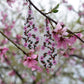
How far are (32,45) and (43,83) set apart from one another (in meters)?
3.77

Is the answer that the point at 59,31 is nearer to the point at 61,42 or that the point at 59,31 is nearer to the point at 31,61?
the point at 61,42

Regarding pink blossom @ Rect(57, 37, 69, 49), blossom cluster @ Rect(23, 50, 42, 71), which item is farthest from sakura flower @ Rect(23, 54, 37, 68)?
Answer: pink blossom @ Rect(57, 37, 69, 49)

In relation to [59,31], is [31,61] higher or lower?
lower

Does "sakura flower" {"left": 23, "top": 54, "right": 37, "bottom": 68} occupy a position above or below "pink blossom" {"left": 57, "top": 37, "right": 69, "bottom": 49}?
below

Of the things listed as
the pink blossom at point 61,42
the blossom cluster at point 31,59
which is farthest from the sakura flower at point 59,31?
the blossom cluster at point 31,59

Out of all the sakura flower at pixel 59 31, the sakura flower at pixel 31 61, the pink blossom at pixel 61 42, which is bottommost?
the sakura flower at pixel 31 61

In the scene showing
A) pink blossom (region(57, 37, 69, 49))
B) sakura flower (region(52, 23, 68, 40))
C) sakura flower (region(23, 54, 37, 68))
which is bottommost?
sakura flower (region(23, 54, 37, 68))

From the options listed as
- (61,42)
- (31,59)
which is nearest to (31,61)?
(31,59)

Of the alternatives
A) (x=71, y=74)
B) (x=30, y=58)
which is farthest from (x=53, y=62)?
(x=71, y=74)

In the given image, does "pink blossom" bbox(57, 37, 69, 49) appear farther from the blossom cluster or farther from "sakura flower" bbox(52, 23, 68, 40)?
the blossom cluster

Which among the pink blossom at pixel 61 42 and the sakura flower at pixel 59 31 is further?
the pink blossom at pixel 61 42

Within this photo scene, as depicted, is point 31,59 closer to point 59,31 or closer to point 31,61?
point 31,61

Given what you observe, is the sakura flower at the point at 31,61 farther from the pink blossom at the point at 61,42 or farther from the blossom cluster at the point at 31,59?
the pink blossom at the point at 61,42

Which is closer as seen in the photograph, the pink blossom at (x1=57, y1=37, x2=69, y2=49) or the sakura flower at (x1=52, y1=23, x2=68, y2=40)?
the sakura flower at (x1=52, y1=23, x2=68, y2=40)
